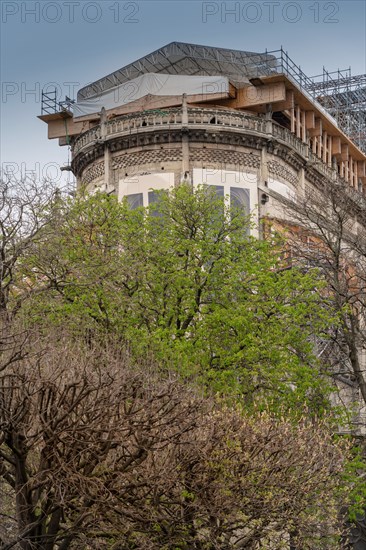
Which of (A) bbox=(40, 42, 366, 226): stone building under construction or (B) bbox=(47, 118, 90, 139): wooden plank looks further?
(B) bbox=(47, 118, 90, 139): wooden plank

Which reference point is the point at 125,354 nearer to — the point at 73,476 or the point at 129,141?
the point at 73,476

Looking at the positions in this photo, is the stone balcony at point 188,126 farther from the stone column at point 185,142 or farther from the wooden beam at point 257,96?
the wooden beam at point 257,96

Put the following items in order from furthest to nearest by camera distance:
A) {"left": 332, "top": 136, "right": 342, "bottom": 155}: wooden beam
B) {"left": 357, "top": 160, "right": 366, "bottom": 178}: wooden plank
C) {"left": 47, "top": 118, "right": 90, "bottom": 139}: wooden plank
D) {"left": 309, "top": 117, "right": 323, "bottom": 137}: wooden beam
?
{"left": 357, "top": 160, "right": 366, "bottom": 178}: wooden plank → {"left": 332, "top": 136, "right": 342, "bottom": 155}: wooden beam → {"left": 309, "top": 117, "right": 323, "bottom": 137}: wooden beam → {"left": 47, "top": 118, "right": 90, "bottom": 139}: wooden plank

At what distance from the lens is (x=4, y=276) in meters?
34.2

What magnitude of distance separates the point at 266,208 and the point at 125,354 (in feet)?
69.2

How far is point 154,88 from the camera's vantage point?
176ft

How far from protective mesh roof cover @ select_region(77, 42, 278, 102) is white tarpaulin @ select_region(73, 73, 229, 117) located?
3.92 ft

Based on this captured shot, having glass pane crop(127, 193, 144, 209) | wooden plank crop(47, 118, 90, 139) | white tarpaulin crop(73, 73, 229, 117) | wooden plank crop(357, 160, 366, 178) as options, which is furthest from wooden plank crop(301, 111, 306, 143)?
wooden plank crop(357, 160, 366, 178)

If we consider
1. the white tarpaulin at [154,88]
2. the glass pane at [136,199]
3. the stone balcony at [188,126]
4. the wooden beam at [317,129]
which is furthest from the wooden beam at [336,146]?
the glass pane at [136,199]

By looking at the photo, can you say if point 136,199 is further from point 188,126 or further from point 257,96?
point 257,96

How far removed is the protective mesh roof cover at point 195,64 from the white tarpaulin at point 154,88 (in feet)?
3.92

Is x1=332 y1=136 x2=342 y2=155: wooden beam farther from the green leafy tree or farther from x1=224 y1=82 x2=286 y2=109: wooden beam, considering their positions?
the green leafy tree

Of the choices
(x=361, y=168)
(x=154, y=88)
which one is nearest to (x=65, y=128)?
(x=154, y=88)

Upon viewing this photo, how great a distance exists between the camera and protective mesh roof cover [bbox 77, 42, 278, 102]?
181 ft
